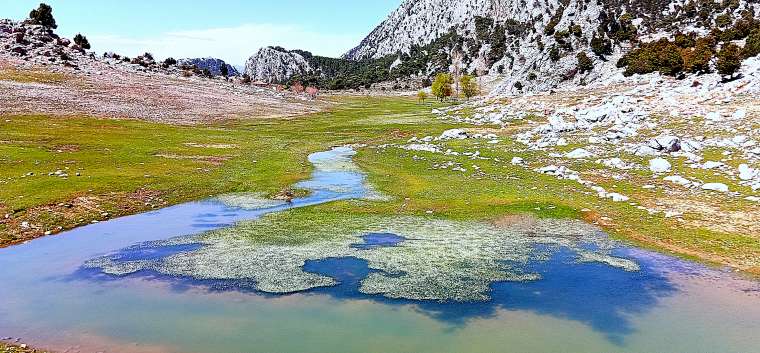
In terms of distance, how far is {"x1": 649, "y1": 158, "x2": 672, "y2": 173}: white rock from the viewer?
120ft

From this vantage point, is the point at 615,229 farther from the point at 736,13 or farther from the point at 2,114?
the point at 736,13

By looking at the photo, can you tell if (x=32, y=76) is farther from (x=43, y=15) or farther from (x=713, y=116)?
(x=713, y=116)

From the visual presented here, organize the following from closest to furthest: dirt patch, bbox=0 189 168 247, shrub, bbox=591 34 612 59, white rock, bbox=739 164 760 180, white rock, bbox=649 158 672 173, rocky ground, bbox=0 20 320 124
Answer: dirt patch, bbox=0 189 168 247 → white rock, bbox=739 164 760 180 → white rock, bbox=649 158 672 173 → rocky ground, bbox=0 20 320 124 → shrub, bbox=591 34 612 59

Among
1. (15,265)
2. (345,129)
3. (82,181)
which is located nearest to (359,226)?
(15,265)

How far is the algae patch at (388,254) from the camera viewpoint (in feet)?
65.4

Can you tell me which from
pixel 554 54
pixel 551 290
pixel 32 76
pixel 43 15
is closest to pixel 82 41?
pixel 43 15

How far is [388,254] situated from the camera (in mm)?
23516

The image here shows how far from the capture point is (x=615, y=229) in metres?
26.6

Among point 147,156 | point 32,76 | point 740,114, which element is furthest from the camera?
point 32,76

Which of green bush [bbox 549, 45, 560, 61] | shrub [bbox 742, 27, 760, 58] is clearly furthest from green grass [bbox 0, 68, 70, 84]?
shrub [bbox 742, 27, 760, 58]

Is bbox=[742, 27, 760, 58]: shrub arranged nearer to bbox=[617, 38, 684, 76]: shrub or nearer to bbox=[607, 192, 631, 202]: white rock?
bbox=[617, 38, 684, 76]: shrub

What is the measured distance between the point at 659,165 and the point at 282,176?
31316mm

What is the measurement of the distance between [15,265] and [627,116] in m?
57.1

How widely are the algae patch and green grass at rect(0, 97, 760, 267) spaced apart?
2806 mm
